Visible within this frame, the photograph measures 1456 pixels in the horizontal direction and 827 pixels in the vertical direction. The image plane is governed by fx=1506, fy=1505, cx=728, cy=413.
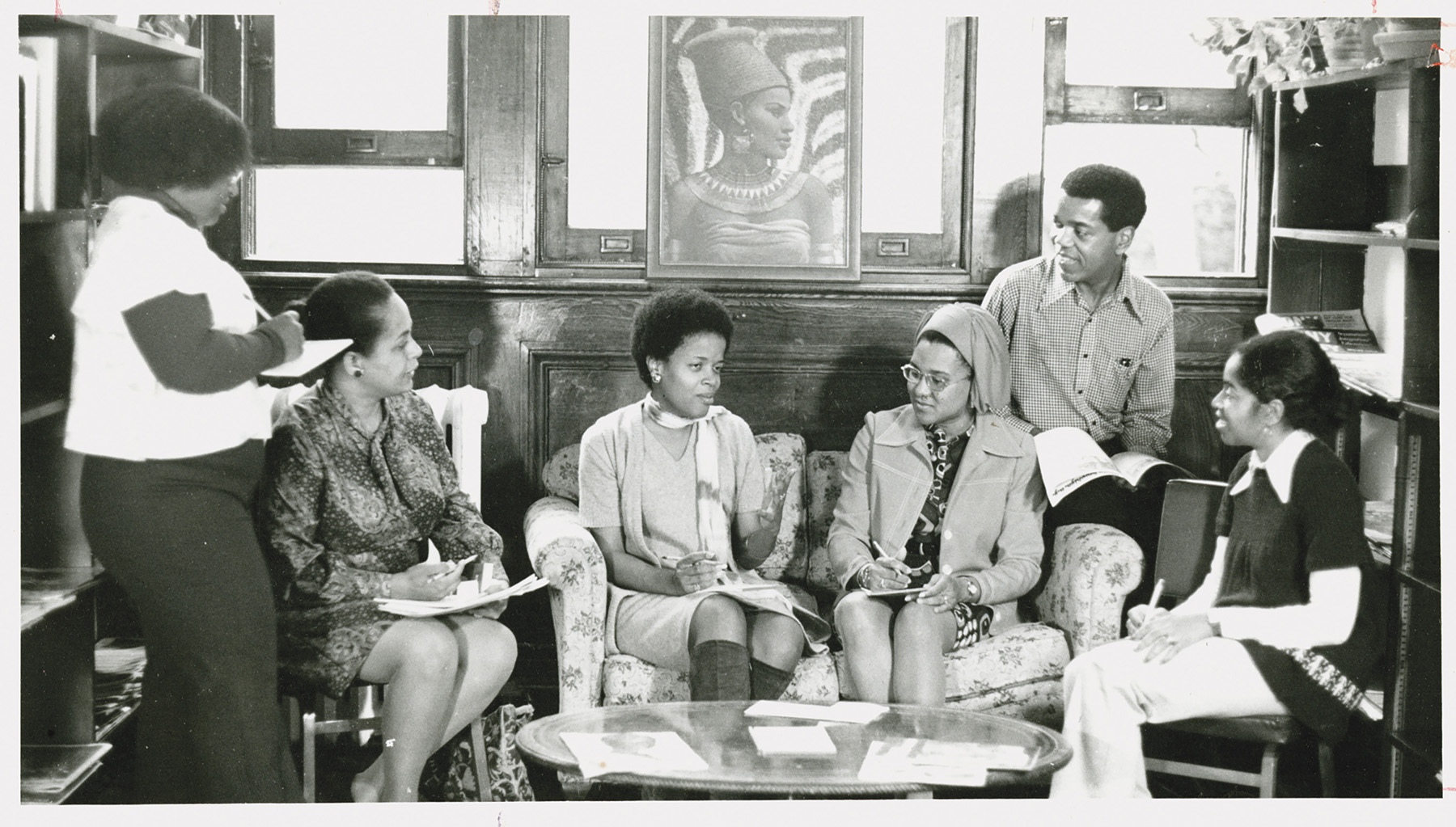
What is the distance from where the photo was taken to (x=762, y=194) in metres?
3.23

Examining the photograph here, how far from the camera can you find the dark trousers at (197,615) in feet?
8.84

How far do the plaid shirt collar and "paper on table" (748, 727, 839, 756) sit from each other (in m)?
1.19

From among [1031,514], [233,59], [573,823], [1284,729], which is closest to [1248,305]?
[1031,514]

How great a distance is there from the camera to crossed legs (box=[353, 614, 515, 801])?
2.85 meters

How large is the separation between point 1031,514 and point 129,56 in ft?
6.53

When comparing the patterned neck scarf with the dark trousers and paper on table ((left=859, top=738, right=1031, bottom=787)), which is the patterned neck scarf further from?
the dark trousers

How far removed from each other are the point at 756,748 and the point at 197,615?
1.04m

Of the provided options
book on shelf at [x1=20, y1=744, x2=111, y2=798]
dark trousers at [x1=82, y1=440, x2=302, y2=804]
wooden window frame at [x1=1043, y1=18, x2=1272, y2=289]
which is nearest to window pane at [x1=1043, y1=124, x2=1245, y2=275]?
wooden window frame at [x1=1043, y1=18, x2=1272, y2=289]

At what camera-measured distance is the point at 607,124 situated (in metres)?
3.20

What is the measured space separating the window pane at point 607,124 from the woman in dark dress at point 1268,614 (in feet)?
4.35

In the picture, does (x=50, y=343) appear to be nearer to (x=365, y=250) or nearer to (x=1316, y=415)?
(x=365, y=250)

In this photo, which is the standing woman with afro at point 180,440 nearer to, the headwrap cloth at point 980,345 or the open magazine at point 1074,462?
the headwrap cloth at point 980,345

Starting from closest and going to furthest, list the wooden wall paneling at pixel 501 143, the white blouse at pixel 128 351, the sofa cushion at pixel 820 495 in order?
the white blouse at pixel 128 351 < the wooden wall paneling at pixel 501 143 < the sofa cushion at pixel 820 495

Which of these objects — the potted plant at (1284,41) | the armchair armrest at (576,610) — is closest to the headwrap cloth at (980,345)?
the potted plant at (1284,41)
